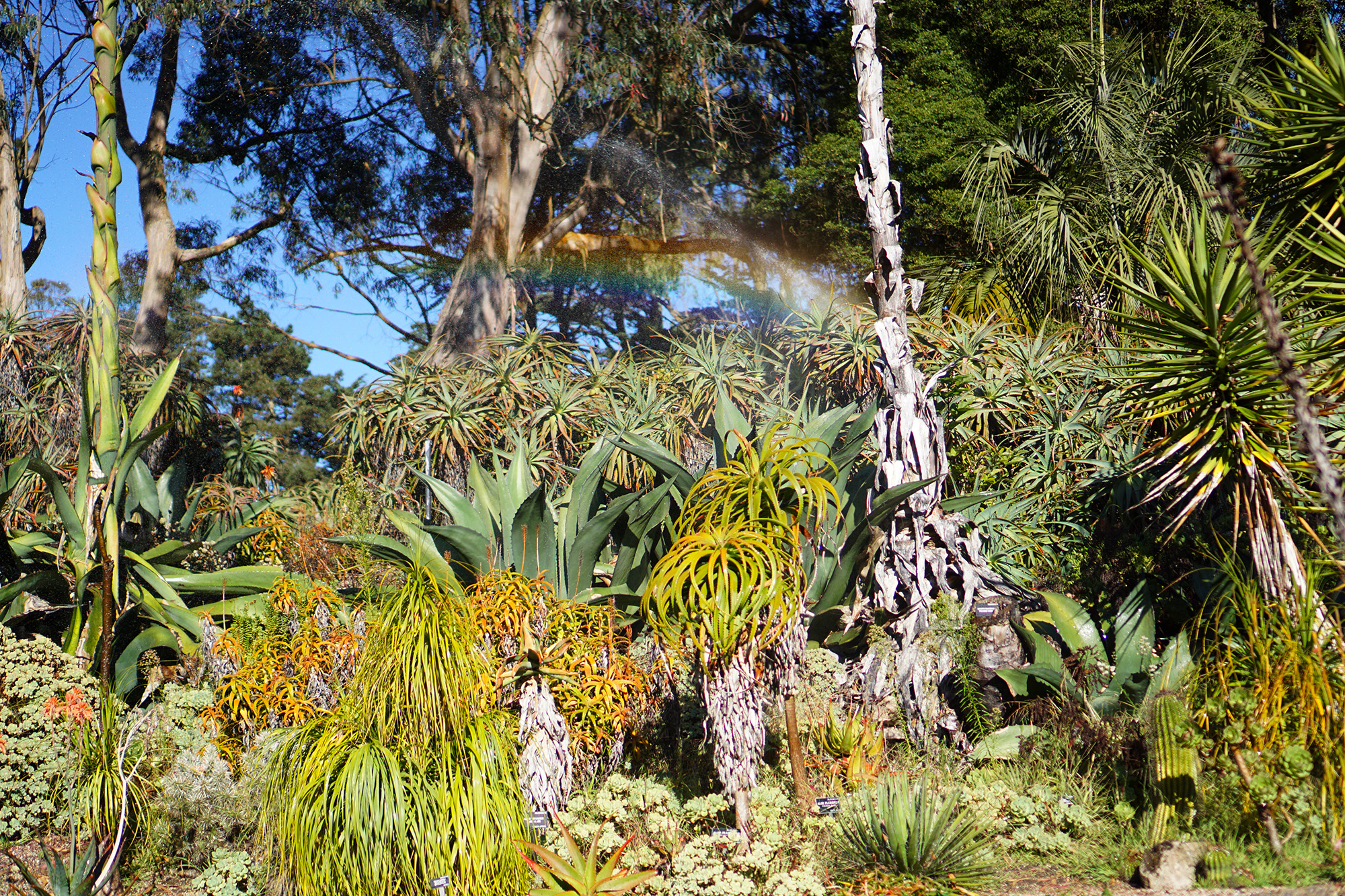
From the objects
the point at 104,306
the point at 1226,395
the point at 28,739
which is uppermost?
the point at 104,306

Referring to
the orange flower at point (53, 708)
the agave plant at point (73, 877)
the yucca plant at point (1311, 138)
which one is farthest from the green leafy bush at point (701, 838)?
the yucca plant at point (1311, 138)

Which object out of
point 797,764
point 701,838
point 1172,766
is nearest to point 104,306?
point 701,838

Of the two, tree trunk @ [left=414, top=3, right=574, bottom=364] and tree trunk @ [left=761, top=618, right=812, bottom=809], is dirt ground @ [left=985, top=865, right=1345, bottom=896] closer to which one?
tree trunk @ [left=761, top=618, right=812, bottom=809]

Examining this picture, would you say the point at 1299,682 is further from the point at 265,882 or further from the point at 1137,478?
the point at 265,882

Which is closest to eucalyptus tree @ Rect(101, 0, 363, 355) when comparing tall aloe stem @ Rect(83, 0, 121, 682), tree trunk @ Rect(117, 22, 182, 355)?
tree trunk @ Rect(117, 22, 182, 355)

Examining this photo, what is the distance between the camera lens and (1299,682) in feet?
12.0

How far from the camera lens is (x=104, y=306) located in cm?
521

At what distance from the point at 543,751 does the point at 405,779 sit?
771mm

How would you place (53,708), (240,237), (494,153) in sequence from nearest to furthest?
(53,708) → (494,153) → (240,237)

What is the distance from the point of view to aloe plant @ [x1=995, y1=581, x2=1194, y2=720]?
4.75 metres

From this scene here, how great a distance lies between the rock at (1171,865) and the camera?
11.8ft

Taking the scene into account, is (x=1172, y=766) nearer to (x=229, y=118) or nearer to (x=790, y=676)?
(x=790, y=676)

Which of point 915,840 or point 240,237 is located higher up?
point 240,237

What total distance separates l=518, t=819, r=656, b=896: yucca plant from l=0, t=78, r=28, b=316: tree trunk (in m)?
13.5
